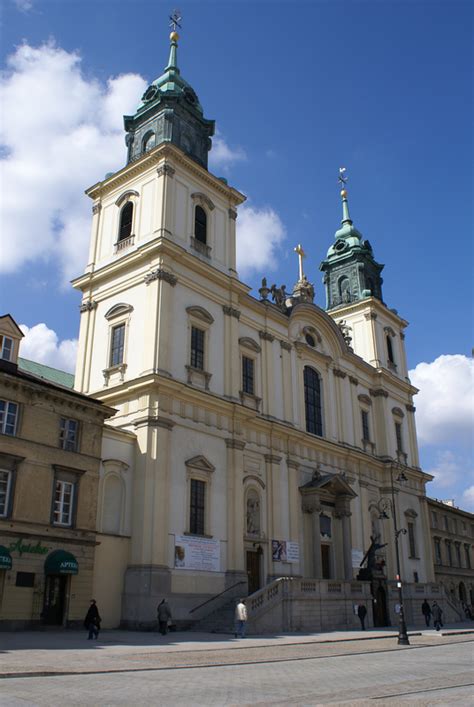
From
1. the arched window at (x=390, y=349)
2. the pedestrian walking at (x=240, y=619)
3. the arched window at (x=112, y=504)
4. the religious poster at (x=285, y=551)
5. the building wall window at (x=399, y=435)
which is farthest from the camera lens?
the arched window at (x=390, y=349)

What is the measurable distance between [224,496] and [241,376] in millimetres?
6682

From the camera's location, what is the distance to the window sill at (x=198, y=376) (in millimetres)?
30406

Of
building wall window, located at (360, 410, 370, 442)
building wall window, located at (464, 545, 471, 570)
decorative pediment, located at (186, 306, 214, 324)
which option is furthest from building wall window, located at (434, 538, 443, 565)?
decorative pediment, located at (186, 306, 214, 324)

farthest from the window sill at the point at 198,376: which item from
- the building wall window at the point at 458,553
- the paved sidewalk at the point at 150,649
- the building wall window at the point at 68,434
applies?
the building wall window at the point at 458,553

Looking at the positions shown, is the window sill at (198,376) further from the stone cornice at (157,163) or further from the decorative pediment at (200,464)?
the stone cornice at (157,163)

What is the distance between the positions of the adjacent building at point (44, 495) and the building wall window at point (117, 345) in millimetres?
5532

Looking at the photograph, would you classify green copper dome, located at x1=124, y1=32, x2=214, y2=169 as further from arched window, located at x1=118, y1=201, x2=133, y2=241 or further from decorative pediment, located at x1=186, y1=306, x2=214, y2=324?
decorative pediment, located at x1=186, y1=306, x2=214, y2=324

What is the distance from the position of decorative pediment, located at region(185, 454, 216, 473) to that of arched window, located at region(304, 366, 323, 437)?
1026cm

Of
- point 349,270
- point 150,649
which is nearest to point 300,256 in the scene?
point 349,270

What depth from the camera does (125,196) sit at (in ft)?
115

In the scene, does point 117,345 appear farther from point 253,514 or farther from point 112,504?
point 253,514

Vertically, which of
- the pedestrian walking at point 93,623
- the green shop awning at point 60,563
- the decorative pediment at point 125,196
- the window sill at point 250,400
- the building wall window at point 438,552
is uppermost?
the decorative pediment at point 125,196

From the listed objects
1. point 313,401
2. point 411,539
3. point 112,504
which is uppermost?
point 313,401

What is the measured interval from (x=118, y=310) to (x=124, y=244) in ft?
12.6
